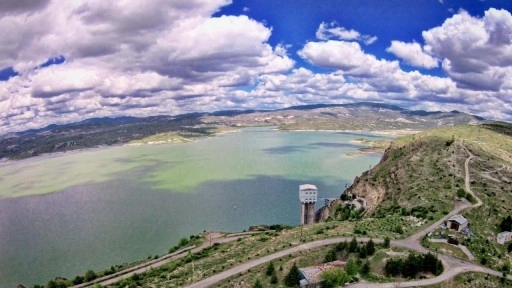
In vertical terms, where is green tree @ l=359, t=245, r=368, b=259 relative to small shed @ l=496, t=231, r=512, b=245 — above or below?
above

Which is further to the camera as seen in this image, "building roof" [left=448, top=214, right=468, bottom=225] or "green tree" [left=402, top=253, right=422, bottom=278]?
→ "building roof" [left=448, top=214, right=468, bottom=225]

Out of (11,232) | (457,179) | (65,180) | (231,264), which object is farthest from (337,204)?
(65,180)

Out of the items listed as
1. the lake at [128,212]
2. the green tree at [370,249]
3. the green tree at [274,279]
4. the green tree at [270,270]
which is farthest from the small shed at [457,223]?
the lake at [128,212]

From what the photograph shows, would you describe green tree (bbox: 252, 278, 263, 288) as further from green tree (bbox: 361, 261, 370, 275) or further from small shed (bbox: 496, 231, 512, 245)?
small shed (bbox: 496, 231, 512, 245)

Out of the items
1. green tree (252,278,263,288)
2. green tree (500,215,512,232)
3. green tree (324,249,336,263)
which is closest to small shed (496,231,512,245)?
green tree (500,215,512,232)

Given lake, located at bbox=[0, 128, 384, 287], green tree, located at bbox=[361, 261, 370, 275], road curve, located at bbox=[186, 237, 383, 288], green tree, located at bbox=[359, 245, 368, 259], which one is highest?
green tree, located at bbox=[359, 245, 368, 259]

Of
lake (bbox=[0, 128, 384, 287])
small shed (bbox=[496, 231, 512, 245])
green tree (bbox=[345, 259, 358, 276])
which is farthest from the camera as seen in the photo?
lake (bbox=[0, 128, 384, 287])

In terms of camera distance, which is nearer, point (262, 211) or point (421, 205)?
point (421, 205)

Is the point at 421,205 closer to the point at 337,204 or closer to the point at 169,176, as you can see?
the point at 337,204
